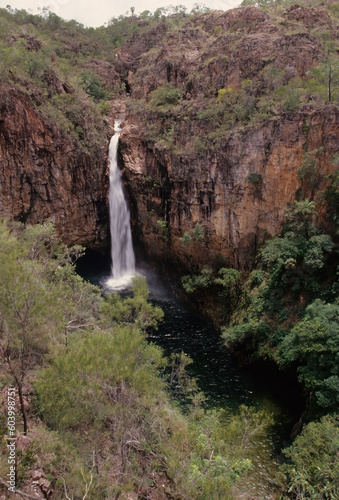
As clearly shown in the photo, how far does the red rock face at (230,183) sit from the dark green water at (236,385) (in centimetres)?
461

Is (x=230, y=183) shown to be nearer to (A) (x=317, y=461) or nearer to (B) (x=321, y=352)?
(B) (x=321, y=352)

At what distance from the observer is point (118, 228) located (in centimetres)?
2734

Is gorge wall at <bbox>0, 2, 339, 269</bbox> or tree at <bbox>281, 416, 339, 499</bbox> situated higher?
gorge wall at <bbox>0, 2, 339, 269</bbox>

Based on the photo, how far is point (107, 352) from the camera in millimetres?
8641

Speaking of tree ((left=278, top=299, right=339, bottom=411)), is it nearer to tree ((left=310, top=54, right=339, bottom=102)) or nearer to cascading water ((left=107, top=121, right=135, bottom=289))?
tree ((left=310, top=54, right=339, bottom=102))

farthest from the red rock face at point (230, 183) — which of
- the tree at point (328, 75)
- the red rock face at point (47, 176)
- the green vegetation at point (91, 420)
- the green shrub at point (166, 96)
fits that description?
the green vegetation at point (91, 420)

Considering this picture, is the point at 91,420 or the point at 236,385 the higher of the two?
the point at 91,420

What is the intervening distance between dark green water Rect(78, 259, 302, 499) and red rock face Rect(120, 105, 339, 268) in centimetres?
461

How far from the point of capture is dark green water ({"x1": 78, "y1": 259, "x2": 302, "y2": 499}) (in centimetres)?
1131

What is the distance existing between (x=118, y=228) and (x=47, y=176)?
23.7 ft

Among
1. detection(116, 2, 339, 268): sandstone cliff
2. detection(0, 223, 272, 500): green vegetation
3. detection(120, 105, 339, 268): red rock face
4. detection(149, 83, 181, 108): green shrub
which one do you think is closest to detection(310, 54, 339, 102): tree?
detection(116, 2, 339, 268): sandstone cliff

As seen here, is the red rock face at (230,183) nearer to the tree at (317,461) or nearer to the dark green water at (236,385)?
the dark green water at (236,385)

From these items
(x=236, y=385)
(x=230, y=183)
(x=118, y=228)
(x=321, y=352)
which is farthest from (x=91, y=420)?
(x=118, y=228)

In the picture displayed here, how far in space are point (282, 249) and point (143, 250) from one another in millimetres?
14189
